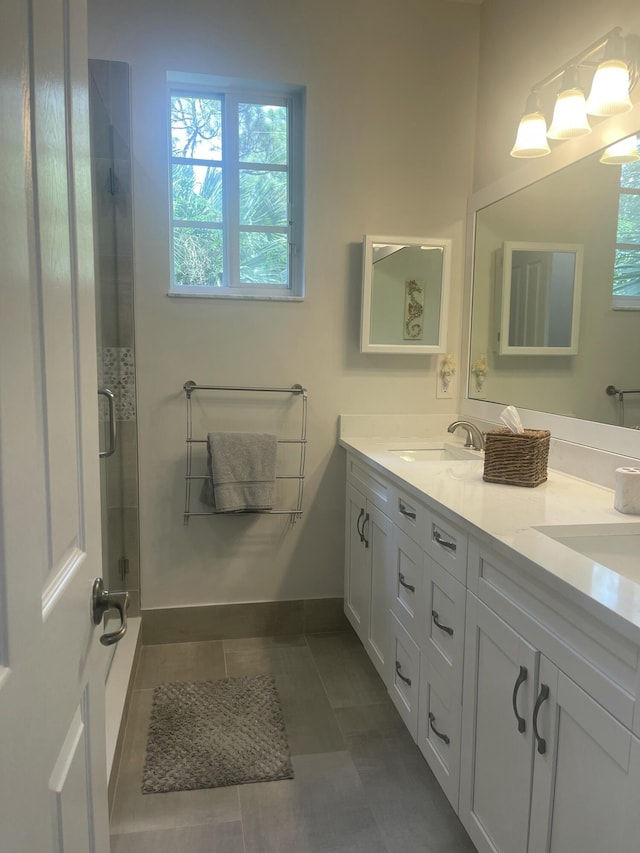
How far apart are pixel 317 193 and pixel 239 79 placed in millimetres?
541

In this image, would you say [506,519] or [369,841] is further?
[369,841]

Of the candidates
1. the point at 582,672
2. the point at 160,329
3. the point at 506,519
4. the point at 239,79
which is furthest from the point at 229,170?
the point at 582,672

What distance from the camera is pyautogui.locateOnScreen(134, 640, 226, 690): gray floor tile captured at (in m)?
2.40

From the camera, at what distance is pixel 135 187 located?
243 cm

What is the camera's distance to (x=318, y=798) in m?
1.77

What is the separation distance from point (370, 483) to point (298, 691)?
0.84 m

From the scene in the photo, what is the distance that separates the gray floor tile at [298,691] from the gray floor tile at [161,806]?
300mm

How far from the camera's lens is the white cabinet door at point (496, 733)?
1189mm

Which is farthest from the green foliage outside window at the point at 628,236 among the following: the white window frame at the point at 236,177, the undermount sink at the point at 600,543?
the white window frame at the point at 236,177

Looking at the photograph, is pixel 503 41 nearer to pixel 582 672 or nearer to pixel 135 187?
pixel 135 187

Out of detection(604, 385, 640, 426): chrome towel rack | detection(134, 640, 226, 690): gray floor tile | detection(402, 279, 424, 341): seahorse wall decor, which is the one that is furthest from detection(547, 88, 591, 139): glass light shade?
detection(134, 640, 226, 690): gray floor tile

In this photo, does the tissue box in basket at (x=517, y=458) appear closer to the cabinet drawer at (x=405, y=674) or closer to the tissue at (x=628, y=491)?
the tissue at (x=628, y=491)

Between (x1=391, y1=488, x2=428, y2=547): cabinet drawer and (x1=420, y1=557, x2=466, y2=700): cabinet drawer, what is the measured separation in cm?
10

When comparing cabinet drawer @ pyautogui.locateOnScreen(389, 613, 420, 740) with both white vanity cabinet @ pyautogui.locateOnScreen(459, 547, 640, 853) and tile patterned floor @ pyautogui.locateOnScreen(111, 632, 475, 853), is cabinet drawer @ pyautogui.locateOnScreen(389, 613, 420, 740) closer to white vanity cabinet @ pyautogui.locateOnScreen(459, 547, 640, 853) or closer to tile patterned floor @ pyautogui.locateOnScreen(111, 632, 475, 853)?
tile patterned floor @ pyautogui.locateOnScreen(111, 632, 475, 853)
